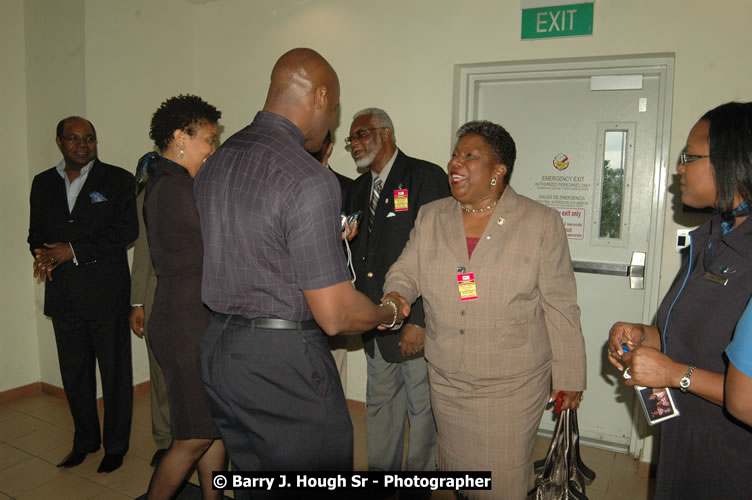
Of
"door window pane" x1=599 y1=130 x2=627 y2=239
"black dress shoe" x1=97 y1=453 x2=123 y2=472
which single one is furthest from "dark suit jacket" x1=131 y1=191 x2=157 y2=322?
"door window pane" x1=599 y1=130 x2=627 y2=239

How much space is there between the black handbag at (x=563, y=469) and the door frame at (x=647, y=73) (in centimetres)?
151

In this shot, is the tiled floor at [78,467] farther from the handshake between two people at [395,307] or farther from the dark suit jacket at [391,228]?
the handshake between two people at [395,307]

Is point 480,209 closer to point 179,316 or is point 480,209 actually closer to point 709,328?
point 709,328

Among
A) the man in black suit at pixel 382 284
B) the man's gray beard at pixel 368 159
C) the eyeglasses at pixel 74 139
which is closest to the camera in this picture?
the man in black suit at pixel 382 284

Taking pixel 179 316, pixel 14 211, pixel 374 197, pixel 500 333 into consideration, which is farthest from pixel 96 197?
pixel 500 333

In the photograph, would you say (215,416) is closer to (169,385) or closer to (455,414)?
(169,385)

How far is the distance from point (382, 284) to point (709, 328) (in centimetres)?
171

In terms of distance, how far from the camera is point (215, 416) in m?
1.81

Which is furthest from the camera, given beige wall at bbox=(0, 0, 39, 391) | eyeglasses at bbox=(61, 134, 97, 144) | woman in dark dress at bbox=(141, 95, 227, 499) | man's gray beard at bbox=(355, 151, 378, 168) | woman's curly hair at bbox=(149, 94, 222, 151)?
beige wall at bbox=(0, 0, 39, 391)

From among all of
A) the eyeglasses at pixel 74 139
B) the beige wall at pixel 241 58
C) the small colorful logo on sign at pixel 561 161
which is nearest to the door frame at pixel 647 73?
the beige wall at pixel 241 58

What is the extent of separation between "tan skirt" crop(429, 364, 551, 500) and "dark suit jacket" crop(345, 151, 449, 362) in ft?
2.45

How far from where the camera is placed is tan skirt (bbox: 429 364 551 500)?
6.76 feet

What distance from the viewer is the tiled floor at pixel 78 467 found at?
2979 mm

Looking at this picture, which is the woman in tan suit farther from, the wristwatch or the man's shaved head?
the man's shaved head
